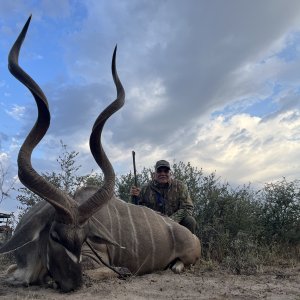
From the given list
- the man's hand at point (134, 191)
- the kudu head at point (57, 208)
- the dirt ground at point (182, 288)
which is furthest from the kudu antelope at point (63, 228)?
the man's hand at point (134, 191)

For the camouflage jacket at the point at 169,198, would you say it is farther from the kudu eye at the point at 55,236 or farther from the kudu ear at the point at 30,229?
the kudu eye at the point at 55,236

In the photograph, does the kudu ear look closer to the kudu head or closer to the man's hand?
the kudu head

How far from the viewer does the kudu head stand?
349 cm

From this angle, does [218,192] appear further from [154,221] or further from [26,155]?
[26,155]

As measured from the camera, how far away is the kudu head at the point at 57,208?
3.49m

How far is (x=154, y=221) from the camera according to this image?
5109mm

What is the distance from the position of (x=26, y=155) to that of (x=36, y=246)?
2.49ft

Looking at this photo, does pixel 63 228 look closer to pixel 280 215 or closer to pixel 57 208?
pixel 57 208

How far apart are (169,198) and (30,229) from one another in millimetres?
2534

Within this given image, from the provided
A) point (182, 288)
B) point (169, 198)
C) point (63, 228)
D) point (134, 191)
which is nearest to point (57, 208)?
point (63, 228)

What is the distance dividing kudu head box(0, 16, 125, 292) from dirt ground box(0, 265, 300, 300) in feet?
0.65

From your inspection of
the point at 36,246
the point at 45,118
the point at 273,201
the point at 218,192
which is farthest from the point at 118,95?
the point at 273,201

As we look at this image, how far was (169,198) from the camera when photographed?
19.7 ft

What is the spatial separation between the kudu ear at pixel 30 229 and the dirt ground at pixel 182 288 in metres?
0.33
